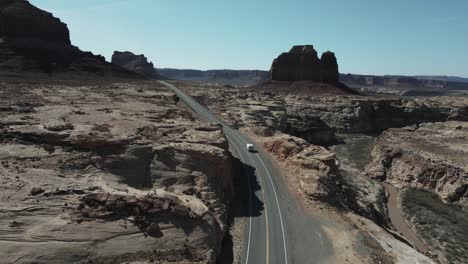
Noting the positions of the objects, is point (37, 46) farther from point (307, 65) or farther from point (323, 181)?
point (323, 181)

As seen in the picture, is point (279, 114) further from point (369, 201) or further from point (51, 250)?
point (51, 250)

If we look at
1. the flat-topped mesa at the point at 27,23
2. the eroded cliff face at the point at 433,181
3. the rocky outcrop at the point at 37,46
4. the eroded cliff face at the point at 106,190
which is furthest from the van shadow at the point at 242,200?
the flat-topped mesa at the point at 27,23

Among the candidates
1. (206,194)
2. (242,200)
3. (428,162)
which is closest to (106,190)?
(206,194)

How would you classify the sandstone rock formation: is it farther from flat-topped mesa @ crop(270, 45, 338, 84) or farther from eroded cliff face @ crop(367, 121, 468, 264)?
flat-topped mesa @ crop(270, 45, 338, 84)

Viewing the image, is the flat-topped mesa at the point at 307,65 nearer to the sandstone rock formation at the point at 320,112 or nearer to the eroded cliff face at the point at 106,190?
the sandstone rock formation at the point at 320,112

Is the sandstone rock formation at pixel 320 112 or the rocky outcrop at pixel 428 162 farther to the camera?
the sandstone rock formation at pixel 320 112

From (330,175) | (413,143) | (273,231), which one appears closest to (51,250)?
(273,231)
